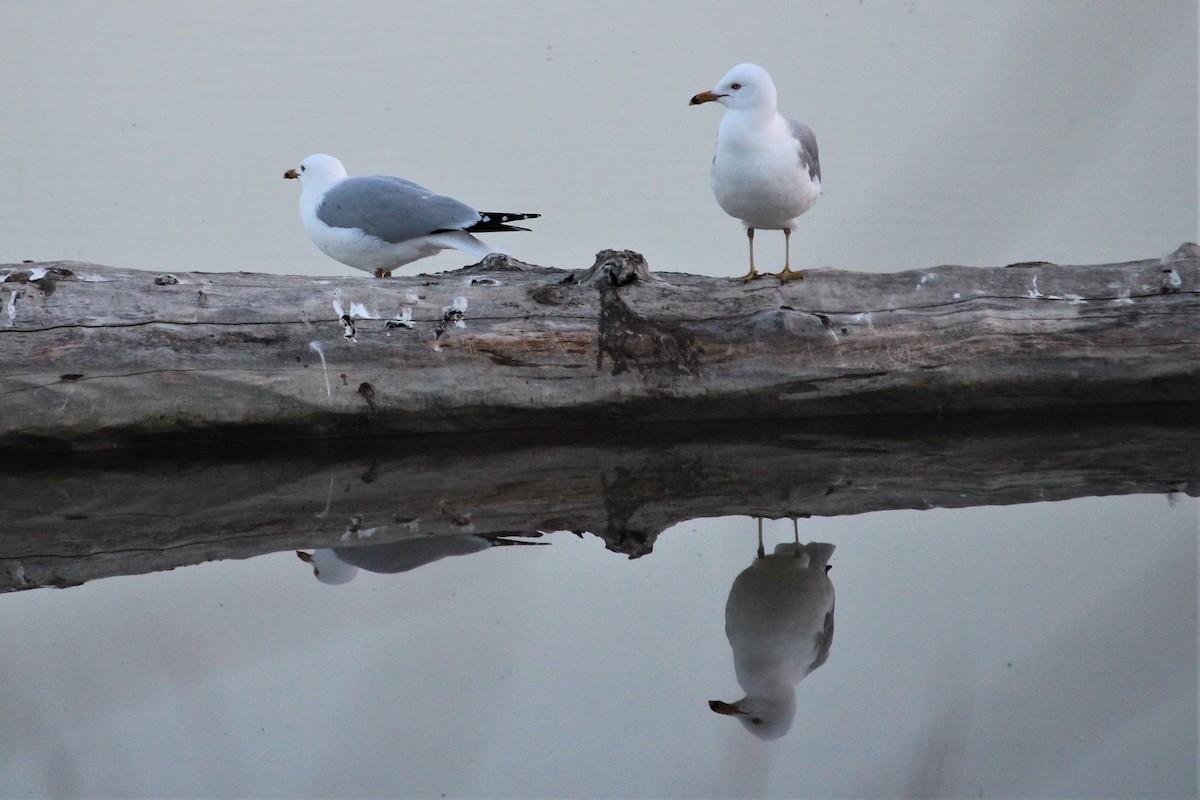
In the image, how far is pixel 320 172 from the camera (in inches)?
152

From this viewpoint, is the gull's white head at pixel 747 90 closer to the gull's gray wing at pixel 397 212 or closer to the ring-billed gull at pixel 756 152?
the ring-billed gull at pixel 756 152

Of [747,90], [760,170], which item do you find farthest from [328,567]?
[747,90]

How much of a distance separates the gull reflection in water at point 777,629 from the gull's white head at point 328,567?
704mm

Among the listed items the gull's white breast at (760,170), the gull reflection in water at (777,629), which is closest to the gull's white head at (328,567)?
the gull reflection in water at (777,629)

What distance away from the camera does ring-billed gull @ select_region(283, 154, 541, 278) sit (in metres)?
3.49

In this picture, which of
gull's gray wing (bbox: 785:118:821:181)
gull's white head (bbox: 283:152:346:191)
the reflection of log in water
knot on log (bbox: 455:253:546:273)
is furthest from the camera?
gull's white head (bbox: 283:152:346:191)

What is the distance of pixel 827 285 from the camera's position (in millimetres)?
3174

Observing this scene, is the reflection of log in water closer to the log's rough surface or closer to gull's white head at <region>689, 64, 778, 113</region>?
the log's rough surface

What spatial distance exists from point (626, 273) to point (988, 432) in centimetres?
104

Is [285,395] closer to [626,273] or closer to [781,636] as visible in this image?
[626,273]

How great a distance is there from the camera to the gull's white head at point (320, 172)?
383 centimetres

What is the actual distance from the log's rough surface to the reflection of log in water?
0.28 ft

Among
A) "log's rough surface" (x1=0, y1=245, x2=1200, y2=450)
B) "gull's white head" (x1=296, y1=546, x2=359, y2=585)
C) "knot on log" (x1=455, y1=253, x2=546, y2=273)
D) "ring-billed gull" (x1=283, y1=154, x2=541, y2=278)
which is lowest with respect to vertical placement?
"gull's white head" (x1=296, y1=546, x2=359, y2=585)

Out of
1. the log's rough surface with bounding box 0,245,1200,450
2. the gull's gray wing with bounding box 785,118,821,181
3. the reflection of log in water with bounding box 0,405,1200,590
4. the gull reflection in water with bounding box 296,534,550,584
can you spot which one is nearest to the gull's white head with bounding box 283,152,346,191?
the log's rough surface with bounding box 0,245,1200,450
